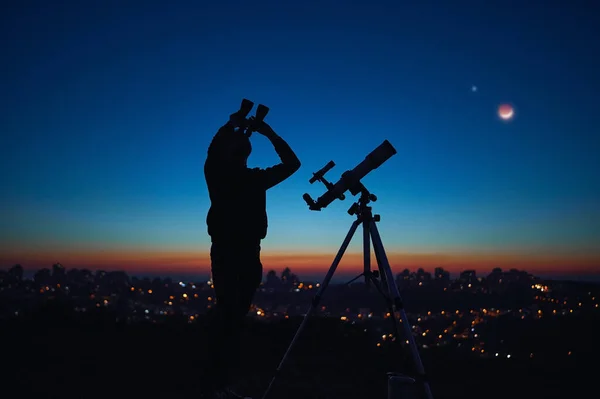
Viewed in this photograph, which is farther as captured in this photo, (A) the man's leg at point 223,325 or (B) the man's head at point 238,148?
(B) the man's head at point 238,148

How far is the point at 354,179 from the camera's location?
12.7 feet

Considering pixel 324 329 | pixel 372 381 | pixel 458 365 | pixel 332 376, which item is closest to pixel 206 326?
pixel 324 329

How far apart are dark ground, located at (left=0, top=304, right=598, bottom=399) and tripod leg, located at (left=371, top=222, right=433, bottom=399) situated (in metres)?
1.82

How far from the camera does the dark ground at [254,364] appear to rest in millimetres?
4520

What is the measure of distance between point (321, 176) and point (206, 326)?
15.7 ft

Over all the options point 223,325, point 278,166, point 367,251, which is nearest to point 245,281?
point 223,325

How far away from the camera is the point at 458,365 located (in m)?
6.06

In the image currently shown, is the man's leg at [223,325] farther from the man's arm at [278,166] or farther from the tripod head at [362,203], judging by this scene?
the tripod head at [362,203]

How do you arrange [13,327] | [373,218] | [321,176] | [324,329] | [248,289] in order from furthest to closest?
[324,329]
[13,327]
[321,176]
[373,218]
[248,289]

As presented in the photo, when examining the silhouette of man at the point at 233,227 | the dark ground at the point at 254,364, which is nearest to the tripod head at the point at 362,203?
the silhouette of man at the point at 233,227

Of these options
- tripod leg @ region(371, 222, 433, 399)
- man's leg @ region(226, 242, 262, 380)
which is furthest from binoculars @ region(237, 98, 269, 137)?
tripod leg @ region(371, 222, 433, 399)

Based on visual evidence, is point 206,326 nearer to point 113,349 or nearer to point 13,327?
point 113,349

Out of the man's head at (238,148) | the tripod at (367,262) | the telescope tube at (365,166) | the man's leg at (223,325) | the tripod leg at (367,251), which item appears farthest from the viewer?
the tripod leg at (367,251)

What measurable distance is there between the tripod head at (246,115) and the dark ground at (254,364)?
289 centimetres
